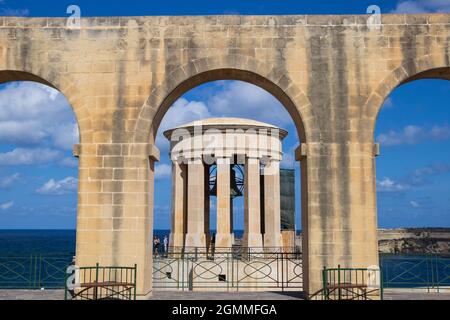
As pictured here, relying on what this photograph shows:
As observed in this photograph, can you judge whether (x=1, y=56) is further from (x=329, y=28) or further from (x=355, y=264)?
(x=355, y=264)

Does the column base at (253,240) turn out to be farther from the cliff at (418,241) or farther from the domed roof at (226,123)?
the cliff at (418,241)

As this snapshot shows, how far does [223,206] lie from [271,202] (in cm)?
312

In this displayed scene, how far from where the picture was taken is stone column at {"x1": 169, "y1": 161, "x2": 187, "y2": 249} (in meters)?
23.1

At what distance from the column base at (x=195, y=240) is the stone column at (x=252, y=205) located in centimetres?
194

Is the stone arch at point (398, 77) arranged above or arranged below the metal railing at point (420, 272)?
above

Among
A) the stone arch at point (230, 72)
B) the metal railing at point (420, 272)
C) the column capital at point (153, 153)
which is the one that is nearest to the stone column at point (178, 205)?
the metal railing at point (420, 272)

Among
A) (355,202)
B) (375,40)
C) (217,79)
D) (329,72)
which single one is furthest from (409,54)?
(217,79)

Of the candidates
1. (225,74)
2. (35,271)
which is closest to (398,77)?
(225,74)

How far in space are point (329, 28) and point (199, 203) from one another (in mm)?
12789

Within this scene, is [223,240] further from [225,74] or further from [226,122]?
[225,74]

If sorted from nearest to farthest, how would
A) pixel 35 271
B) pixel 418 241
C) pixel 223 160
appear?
pixel 35 271
pixel 223 160
pixel 418 241

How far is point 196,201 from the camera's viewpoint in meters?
22.6

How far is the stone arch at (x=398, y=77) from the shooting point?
36.9 feet

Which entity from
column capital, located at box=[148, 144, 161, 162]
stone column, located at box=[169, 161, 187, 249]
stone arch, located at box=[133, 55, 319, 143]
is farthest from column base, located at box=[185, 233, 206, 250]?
stone arch, located at box=[133, 55, 319, 143]
